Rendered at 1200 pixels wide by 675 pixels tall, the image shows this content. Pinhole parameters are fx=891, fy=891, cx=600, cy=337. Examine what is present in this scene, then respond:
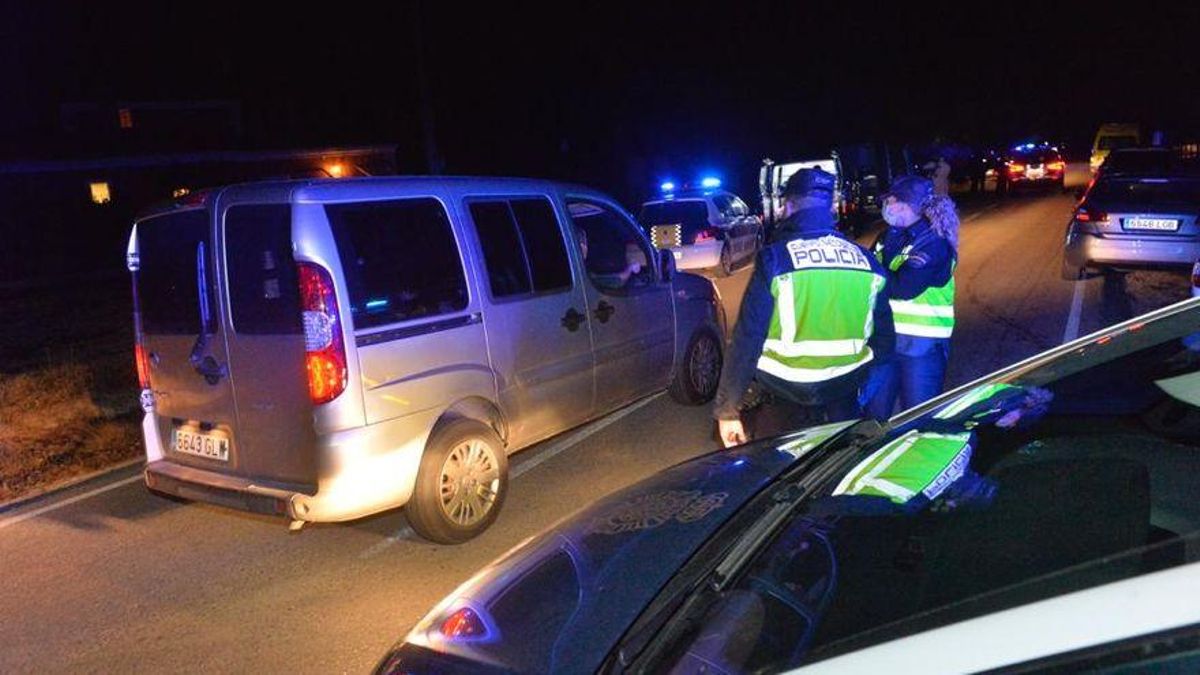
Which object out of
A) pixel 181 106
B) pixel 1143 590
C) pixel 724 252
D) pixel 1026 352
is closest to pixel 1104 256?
pixel 1026 352

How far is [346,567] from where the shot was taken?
452cm

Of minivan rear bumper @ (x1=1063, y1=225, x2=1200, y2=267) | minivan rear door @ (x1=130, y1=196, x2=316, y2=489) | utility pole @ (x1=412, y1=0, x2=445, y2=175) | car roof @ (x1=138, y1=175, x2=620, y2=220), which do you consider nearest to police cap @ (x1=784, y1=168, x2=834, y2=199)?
car roof @ (x1=138, y1=175, x2=620, y2=220)

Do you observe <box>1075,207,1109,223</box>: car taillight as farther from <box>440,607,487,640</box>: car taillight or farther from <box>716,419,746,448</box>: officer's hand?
<box>440,607,487,640</box>: car taillight

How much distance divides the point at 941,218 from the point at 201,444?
391 centimetres

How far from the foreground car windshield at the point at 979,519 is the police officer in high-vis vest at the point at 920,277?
178 cm

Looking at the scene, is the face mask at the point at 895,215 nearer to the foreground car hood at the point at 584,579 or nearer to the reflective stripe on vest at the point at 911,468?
the foreground car hood at the point at 584,579

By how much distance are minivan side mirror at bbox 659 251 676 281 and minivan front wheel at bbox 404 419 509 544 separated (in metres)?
2.07

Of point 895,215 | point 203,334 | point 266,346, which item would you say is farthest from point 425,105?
point 895,215

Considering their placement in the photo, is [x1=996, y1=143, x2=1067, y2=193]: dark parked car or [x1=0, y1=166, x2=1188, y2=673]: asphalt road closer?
[x1=0, y1=166, x2=1188, y2=673]: asphalt road

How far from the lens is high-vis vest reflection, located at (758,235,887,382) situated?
3391 mm

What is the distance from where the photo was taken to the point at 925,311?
4.43 metres

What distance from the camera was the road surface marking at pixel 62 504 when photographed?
18.4 feet

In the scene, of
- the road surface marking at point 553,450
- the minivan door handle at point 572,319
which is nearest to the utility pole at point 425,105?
the road surface marking at point 553,450

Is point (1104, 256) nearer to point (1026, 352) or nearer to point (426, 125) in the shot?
point (1026, 352)
